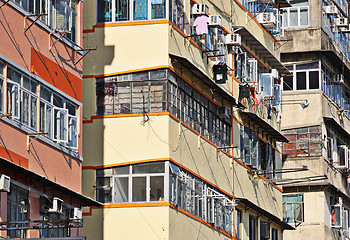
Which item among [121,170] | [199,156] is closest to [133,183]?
[121,170]

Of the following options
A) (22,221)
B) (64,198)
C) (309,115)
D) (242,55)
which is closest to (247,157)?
(242,55)

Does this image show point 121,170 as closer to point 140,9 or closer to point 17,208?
point 140,9

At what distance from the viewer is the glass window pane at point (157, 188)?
29.0m

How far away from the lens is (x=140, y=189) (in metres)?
29.2

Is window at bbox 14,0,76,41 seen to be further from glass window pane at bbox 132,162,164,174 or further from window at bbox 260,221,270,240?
window at bbox 260,221,270,240

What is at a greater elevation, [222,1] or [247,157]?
[222,1]

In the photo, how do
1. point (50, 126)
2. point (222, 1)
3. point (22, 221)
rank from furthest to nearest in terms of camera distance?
point (222, 1) < point (50, 126) < point (22, 221)

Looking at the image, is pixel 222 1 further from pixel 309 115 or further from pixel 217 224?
pixel 309 115

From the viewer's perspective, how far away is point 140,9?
30.1 m

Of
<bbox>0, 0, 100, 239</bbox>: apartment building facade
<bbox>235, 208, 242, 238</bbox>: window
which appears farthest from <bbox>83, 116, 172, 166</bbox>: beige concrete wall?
<bbox>235, 208, 242, 238</bbox>: window

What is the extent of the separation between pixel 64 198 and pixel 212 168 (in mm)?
7459

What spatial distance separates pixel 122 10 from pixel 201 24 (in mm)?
2360

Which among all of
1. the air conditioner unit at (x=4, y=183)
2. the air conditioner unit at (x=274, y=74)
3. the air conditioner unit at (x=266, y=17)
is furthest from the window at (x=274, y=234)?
the air conditioner unit at (x=4, y=183)

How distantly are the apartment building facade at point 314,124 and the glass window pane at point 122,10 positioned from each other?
551 inches
